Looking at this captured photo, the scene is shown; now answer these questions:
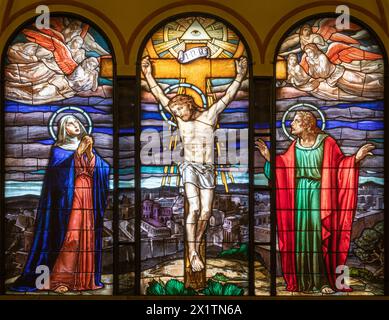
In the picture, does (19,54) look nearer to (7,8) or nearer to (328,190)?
(7,8)

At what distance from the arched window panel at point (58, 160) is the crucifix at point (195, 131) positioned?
57 centimetres

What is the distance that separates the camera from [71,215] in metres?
7.27

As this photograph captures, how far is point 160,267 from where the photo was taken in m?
7.26

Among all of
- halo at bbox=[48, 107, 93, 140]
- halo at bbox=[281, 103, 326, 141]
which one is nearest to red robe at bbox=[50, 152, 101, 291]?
halo at bbox=[48, 107, 93, 140]

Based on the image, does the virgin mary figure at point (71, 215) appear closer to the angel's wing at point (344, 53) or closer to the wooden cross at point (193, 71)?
the wooden cross at point (193, 71)

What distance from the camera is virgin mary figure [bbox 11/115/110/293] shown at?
23.8ft

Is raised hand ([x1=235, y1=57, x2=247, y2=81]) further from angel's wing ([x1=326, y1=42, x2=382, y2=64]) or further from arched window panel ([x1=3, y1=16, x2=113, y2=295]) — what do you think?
arched window panel ([x1=3, y1=16, x2=113, y2=295])

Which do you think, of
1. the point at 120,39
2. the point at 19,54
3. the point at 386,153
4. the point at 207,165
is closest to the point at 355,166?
the point at 386,153

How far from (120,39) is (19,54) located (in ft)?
3.34

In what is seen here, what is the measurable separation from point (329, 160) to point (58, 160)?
2.69 metres

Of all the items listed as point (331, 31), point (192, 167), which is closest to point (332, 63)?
point (331, 31)

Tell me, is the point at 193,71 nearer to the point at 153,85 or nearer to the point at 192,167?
the point at 153,85

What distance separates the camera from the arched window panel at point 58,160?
724 centimetres

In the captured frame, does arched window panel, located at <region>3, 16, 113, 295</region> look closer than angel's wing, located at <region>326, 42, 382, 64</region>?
Yes
